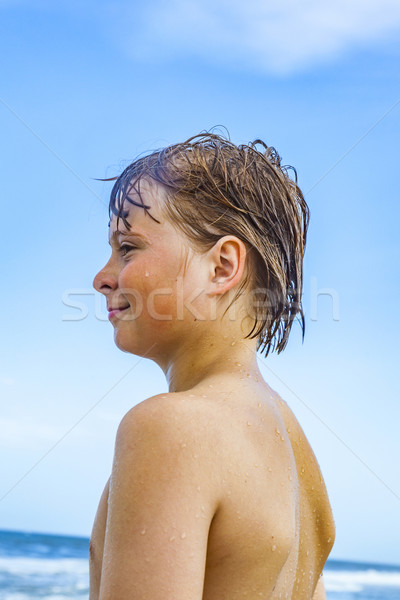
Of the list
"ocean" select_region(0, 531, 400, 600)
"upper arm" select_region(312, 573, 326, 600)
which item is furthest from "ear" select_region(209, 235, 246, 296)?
"ocean" select_region(0, 531, 400, 600)

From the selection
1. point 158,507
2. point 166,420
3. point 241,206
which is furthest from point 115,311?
point 158,507

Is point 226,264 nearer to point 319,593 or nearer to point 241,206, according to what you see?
point 241,206

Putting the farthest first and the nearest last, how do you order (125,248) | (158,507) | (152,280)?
(125,248) → (152,280) → (158,507)

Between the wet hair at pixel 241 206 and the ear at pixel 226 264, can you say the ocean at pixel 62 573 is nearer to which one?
the wet hair at pixel 241 206

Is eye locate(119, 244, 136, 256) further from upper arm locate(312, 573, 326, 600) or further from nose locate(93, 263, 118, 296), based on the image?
upper arm locate(312, 573, 326, 600)

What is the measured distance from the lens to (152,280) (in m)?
1.68

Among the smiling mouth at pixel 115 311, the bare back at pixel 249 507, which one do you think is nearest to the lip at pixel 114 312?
the smiling mouth at pixel 115 311

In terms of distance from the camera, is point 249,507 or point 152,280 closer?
point 249,507

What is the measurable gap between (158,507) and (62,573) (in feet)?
65.9

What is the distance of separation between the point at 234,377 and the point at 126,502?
1.48ft

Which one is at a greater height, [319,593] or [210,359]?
[210,359]

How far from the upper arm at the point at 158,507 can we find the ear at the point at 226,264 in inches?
17.5

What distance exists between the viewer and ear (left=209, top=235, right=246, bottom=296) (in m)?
1.68

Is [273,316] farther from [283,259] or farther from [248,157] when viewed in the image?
[248,157]
